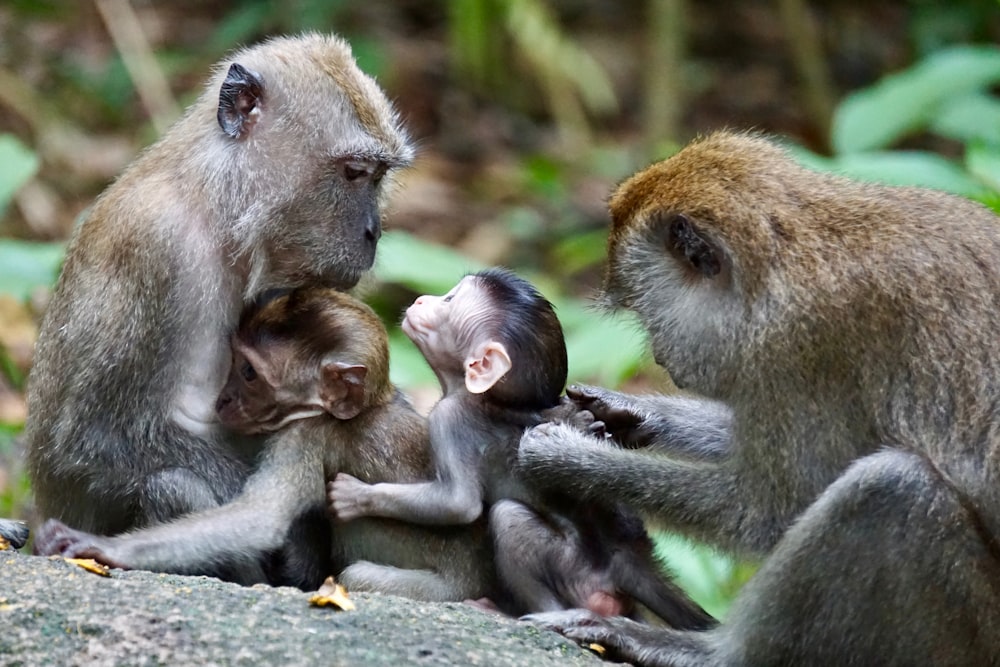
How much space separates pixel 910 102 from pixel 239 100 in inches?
246

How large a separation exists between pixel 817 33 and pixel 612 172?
13.8 feet

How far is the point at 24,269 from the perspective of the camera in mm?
9133

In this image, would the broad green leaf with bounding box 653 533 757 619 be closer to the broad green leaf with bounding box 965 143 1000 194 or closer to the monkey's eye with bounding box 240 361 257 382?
the broad green leaf with bounding box 965 143 1000 194

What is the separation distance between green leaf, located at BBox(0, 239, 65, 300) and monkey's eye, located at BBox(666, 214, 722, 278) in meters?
4.58

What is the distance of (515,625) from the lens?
17.2ft

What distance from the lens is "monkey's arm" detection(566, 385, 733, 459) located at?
20.9 feet

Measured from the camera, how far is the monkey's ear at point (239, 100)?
6137 millimetres

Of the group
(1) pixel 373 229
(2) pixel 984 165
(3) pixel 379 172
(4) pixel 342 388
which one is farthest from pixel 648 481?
(2) pixel 984 165

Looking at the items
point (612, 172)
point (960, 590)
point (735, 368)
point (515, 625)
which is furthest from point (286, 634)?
point (612, 172)

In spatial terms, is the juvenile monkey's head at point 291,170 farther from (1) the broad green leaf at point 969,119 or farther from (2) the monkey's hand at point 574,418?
(1) the broad green leaf at point 969,119

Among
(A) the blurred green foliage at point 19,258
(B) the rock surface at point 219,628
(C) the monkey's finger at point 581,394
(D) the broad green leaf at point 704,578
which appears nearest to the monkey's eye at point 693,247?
(C) the monkey's finger at point 581,394

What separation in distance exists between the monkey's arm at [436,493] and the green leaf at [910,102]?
5.67 metres

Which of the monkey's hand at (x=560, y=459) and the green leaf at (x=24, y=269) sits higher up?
the green leaf at (x=24, y=269)

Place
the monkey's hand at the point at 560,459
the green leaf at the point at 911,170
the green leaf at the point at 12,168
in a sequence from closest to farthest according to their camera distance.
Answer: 1. the monkey's hand at the point at 560,459
2. the green leaf at the point at 911,170
3. the green leaf at the point at 12,168
